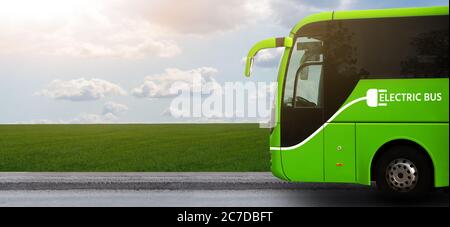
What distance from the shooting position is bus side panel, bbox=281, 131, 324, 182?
10320 millimetres

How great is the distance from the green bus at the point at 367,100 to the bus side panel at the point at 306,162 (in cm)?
2

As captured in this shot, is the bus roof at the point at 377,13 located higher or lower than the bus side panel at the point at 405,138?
higher

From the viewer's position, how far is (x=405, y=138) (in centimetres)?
991

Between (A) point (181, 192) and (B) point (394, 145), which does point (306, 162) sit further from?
(A) point (181, 192)

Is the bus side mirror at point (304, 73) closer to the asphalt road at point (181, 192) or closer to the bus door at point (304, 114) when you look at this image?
the bus door at point (304, 114)

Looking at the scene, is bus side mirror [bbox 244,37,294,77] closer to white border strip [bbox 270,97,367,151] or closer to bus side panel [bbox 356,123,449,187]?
white border strip [bbox 270,97,367,151]

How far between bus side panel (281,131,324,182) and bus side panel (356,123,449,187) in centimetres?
59

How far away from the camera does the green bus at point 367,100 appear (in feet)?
32.4

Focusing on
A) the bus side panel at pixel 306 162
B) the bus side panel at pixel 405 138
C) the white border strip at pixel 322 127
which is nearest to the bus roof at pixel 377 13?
the white border strip at pixel 322 127

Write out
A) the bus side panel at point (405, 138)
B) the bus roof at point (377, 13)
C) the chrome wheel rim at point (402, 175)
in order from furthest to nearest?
the bus roof at point (377, 13), the chrome wheel rim at point (402, 175), the bus side panel at point (405, 138)

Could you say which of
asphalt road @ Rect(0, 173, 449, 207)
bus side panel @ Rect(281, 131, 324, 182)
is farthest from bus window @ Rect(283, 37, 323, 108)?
asphalt road @ Rect(0, 173, 449, 207)

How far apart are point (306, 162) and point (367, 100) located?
54.3 inches
